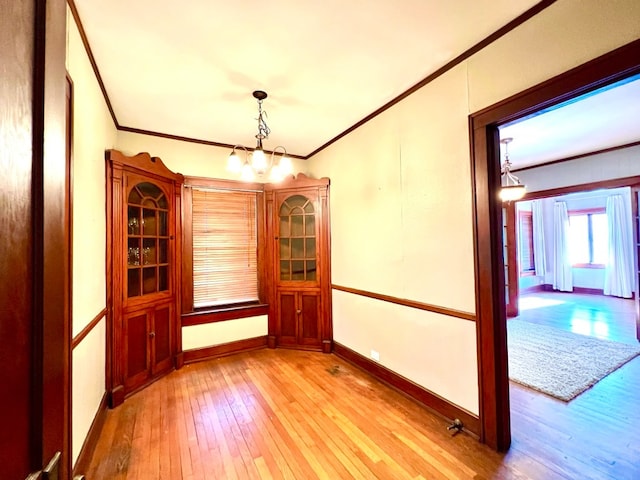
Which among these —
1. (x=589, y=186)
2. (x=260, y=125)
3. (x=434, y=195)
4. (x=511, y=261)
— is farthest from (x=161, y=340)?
(x=589, y=186)

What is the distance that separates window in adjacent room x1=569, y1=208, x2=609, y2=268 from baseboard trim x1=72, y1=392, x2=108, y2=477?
32.0ft

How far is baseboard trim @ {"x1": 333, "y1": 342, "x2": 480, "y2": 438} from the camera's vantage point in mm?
2074

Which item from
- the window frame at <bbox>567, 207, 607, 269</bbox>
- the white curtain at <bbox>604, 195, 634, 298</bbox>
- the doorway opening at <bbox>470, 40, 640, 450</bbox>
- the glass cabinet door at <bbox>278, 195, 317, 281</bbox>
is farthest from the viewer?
the window frame at <bbox>567, 207, 607, 269</bbox>

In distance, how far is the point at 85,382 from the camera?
1.90m

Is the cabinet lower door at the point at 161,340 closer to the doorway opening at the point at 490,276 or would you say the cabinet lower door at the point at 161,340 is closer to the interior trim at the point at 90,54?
the interior trim at the point at 90,54

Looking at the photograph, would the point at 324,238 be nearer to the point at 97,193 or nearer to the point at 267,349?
the point at 267,349

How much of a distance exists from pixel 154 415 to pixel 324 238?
8.27 feet

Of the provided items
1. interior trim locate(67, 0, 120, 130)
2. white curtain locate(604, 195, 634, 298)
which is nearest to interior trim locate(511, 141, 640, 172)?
white curtain locate(604, 195, 634, 298)

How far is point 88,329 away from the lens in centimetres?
195

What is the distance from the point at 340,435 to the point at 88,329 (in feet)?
6.34

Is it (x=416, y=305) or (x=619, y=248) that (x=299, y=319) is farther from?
(x=619, y=248)

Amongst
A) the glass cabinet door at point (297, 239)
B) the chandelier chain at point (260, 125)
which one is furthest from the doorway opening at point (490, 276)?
the glass cabinet door at point (297, 239)

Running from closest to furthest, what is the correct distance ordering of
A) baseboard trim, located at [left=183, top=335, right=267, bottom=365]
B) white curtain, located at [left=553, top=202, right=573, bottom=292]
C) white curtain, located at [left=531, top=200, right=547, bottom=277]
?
baseboard trim, located at [left=183, top=335, right=267, bottom=365], white curtain, located at [left=553, top=202, right=573, bottom=292], white curtain, located at [left=531, top=200, right=547, bottom=277]

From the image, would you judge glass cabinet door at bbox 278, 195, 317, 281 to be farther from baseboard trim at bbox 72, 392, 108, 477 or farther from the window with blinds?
baseboard trim at bbox 72, 392, 108, 477
